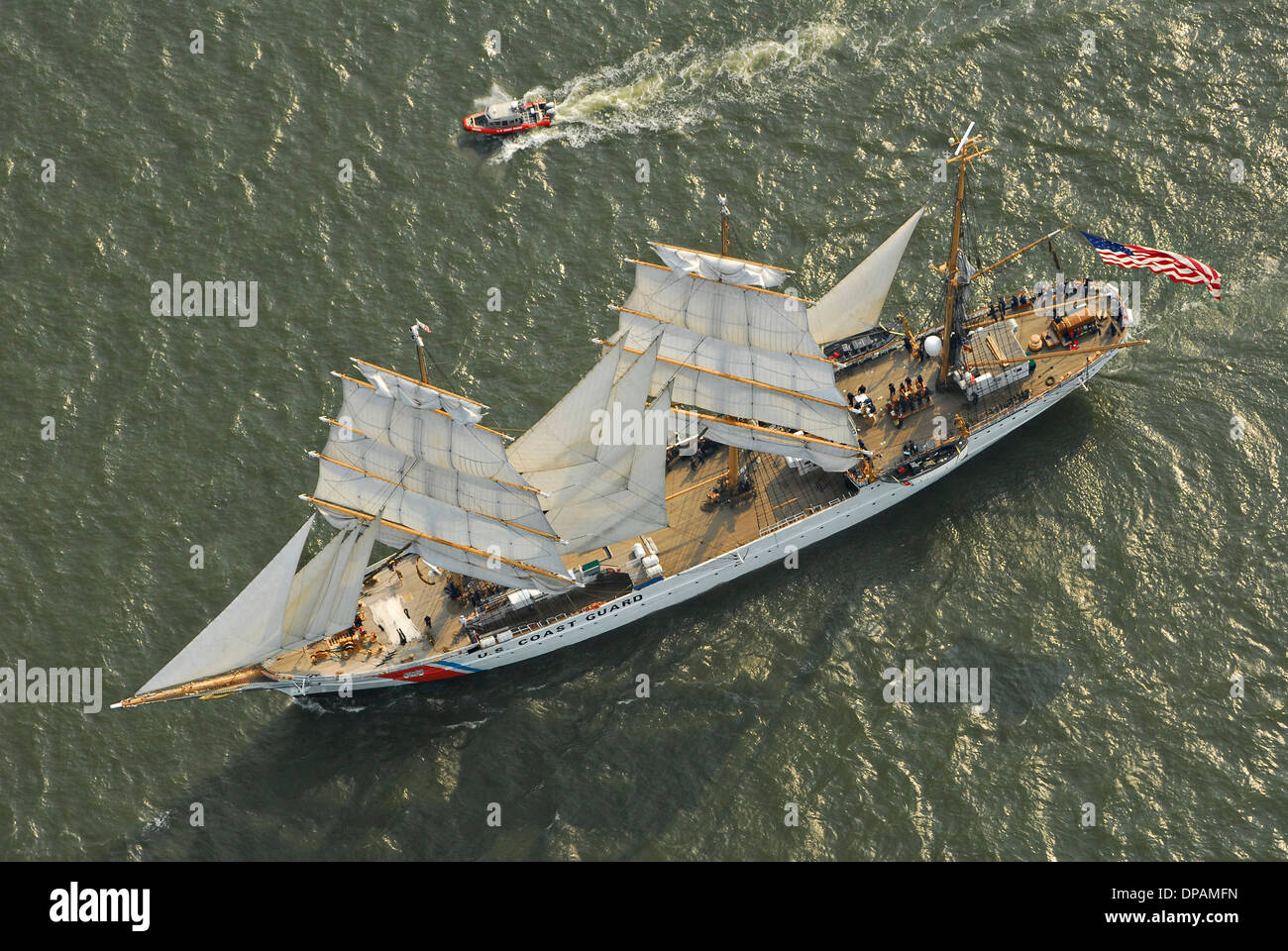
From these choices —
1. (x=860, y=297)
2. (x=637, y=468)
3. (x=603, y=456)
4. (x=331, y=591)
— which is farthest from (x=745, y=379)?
(x=331, y=591)

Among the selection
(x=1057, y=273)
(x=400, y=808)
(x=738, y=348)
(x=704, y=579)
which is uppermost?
(x=1057, y=273)

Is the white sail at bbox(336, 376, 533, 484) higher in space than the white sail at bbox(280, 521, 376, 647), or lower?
higher

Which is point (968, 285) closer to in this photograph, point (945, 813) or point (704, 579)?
point (704, 579)

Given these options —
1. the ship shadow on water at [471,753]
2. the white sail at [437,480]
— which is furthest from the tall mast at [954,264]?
the white sail at [437,480]

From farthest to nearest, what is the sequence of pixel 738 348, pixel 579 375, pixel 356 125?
pixel 356 125 → pixel 579 375 → pixel 738 348

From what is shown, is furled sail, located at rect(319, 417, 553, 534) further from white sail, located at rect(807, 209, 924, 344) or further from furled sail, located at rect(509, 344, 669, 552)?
white sail, located at rect(807, 209, 924, 344)

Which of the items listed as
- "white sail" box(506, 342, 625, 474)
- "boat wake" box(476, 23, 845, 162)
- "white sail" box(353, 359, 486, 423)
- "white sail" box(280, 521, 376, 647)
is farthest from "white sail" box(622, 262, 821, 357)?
"boat wake" box(476, 23, 845, 162)
